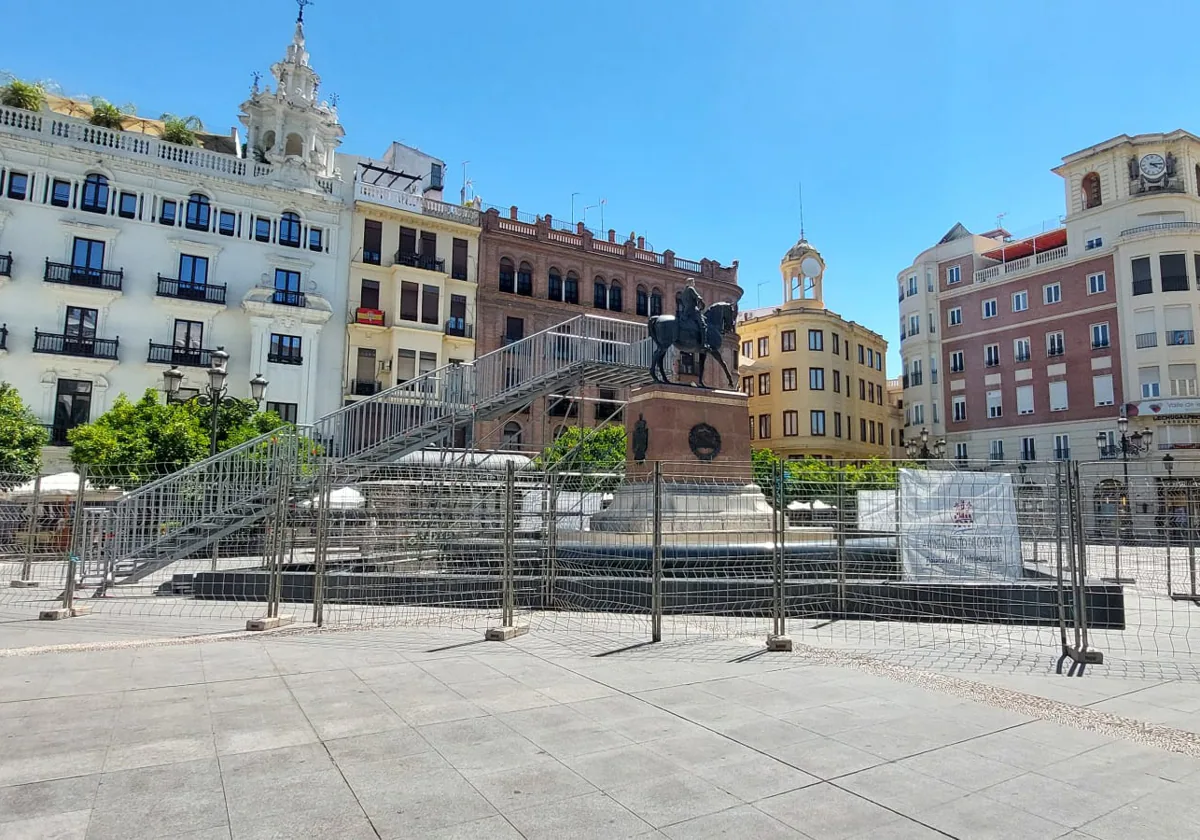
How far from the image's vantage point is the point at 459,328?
42844mm

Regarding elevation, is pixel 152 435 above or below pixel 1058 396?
below

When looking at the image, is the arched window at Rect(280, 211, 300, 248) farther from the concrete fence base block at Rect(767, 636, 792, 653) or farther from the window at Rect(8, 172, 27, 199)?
the concrete fence base block at Rect(767, 636, 792, 653)

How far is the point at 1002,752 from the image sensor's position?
4.90 m

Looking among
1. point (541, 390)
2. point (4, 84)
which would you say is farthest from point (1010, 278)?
point (4, 84)

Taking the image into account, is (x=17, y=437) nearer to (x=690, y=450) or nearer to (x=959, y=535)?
(x=690, y=450)

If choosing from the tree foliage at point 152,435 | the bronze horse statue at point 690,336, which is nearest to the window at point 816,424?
the tree foliage at point 152,435

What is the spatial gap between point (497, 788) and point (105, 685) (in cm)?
435

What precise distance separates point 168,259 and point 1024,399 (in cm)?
5340

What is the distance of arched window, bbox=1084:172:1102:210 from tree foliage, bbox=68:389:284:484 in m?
53.0

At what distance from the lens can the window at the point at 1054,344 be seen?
5016 cm

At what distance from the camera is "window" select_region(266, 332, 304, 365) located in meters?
37.3

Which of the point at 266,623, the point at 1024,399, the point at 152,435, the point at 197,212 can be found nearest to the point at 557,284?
the point at 197,212

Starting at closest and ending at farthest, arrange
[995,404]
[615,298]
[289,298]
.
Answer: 1. [289,298]
2. [615,298]
3. [995,404]

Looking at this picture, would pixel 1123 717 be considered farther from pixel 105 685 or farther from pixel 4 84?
pixel 4 84
